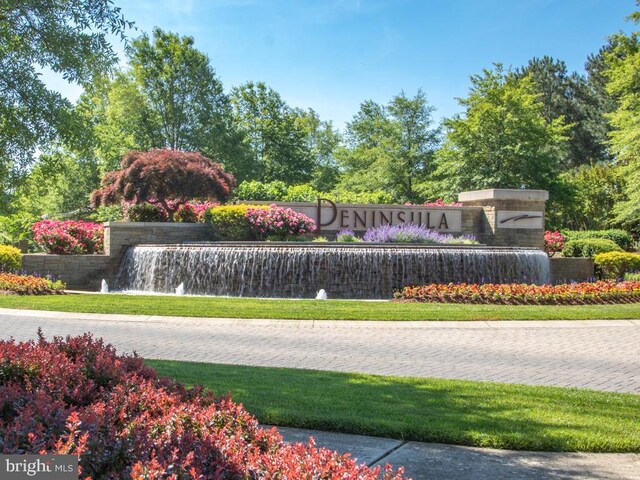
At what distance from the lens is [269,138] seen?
49312 millimetres

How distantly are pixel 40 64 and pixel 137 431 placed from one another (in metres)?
5.23

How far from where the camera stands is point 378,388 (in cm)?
681

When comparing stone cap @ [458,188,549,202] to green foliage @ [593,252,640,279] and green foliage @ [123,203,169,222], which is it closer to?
green foliage @ [593,252,640,279]

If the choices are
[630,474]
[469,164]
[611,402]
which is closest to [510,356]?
[611,402]

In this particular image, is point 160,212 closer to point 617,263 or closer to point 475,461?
point 617,263

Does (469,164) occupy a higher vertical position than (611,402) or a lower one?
higher

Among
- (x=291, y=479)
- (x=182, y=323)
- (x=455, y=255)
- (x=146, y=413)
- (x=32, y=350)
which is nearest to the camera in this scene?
(x=291, y=479)

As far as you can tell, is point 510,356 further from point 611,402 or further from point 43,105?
point 43,105

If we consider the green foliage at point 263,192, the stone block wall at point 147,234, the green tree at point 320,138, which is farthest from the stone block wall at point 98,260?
the green tree at point 320,138

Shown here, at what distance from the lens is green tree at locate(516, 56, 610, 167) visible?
54.4 m

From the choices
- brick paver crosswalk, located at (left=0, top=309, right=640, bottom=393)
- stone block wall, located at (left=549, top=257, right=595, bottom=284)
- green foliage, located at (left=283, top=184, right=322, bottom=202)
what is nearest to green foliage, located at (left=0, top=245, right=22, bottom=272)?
brick paver crosswalk, located at (left=0, top=309, right=640, bottom=393)

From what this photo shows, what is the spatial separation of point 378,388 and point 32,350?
328 cm

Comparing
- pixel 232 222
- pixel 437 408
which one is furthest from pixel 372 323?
pixel 232 222

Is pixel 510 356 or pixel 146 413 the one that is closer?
pixel 146 413
